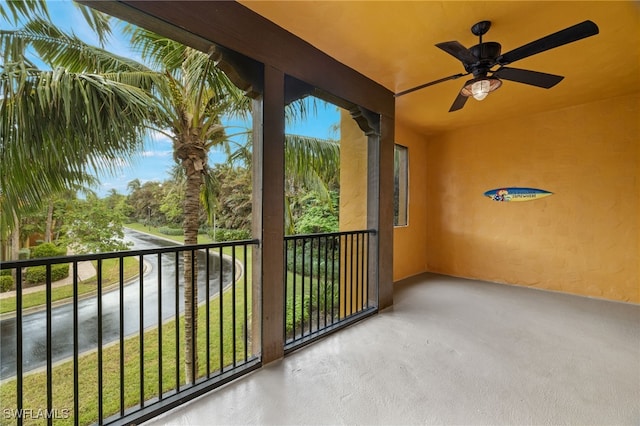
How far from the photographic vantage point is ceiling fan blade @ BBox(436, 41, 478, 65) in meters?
1.87

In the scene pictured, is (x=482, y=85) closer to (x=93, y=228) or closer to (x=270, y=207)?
(x=270, y=207)

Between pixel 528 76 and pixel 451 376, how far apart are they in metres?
2.34

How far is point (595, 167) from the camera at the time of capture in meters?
3.65

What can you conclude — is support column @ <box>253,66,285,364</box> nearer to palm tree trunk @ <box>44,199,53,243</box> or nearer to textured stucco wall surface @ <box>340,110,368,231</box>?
textured stucco wall surface @ <box>340,110,368,231</box>

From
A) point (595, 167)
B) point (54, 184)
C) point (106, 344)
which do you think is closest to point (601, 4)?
point (595, 167)

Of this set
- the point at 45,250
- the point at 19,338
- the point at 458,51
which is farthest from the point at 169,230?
the point at 458,51

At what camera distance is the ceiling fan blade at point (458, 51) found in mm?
1866

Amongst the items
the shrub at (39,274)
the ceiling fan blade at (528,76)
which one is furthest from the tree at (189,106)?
the ceiling fan blade at (528,76)

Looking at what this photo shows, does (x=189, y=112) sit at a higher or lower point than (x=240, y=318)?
higher

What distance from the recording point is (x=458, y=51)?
197 cm

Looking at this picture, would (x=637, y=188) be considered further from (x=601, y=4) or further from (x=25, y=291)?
(x=25, y=291)

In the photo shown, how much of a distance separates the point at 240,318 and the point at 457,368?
192 inches

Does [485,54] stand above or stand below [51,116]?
above

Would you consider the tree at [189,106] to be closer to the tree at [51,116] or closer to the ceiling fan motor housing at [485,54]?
the tree at [51,116]
